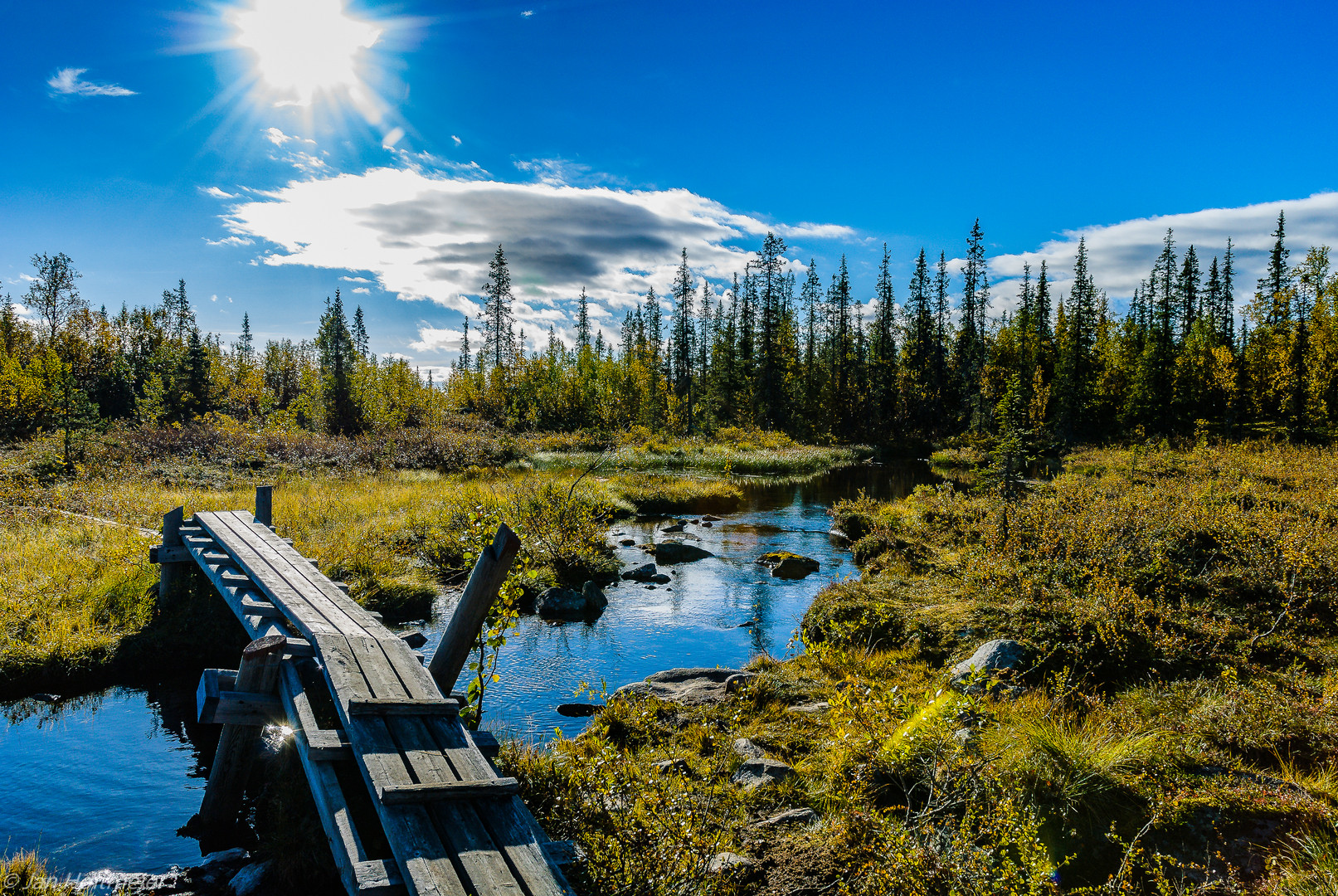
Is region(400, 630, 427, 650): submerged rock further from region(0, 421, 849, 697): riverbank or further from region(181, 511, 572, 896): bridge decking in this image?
region(0, 421, 849, 697): riverbank

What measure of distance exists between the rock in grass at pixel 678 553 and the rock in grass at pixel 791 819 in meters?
10.4

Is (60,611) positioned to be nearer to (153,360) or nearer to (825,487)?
(825,487)


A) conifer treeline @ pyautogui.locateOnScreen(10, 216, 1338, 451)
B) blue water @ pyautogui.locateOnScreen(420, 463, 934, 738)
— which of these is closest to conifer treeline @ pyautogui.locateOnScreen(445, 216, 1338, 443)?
conifer treeline @ pyautogui.locateOnScreen(10, 216, 1338, 451)

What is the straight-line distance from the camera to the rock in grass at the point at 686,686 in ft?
25.8

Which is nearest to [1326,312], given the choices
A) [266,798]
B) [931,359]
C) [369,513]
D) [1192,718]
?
[931,359]

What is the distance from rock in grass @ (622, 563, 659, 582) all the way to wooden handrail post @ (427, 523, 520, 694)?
27.5ft

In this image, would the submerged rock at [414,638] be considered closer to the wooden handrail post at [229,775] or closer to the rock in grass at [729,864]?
the wooden handrail post at [229,775]

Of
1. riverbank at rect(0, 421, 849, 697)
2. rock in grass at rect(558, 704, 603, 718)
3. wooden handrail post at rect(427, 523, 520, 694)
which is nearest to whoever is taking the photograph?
wooden handrail post at rect(427, 523, 520, 694)

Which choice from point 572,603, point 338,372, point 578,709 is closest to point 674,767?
point 578,709

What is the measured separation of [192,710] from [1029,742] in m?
9.04

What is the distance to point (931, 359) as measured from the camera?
53.7 m

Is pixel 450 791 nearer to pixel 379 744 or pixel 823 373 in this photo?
pixel 379 744

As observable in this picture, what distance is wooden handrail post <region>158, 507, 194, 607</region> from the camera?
33.0ft

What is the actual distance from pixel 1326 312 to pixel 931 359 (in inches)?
905
